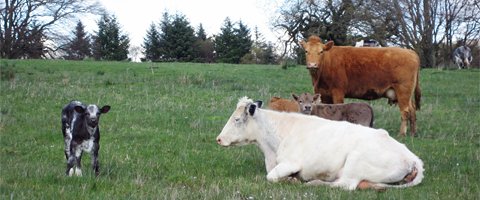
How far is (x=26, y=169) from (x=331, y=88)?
7.62 meters

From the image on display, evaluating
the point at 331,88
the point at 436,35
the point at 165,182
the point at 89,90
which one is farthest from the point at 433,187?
the point at 436,35

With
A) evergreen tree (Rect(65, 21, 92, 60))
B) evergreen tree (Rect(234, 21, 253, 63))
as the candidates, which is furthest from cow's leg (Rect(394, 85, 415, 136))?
evergreen tree (Rect(234, 21, 253, 63))

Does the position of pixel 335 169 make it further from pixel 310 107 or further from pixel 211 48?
pixel 211 48

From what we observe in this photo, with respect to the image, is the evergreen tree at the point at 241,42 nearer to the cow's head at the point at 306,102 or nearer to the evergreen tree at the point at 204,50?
the evergreen tree at the point at 204,50

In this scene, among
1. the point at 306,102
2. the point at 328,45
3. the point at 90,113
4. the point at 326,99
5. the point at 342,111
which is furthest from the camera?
the point at 326,99

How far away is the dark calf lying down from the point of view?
1171cm

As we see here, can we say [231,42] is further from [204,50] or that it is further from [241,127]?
[241,127]

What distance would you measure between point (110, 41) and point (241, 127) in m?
52.6

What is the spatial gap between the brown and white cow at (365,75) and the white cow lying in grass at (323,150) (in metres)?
5.09

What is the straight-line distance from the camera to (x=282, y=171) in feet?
25.2

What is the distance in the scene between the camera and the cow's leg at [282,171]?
7.63 m

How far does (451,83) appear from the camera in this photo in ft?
78.2

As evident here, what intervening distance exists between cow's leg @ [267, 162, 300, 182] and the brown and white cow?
5.87 meters

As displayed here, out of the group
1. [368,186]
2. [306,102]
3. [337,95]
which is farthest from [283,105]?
[368,186]
